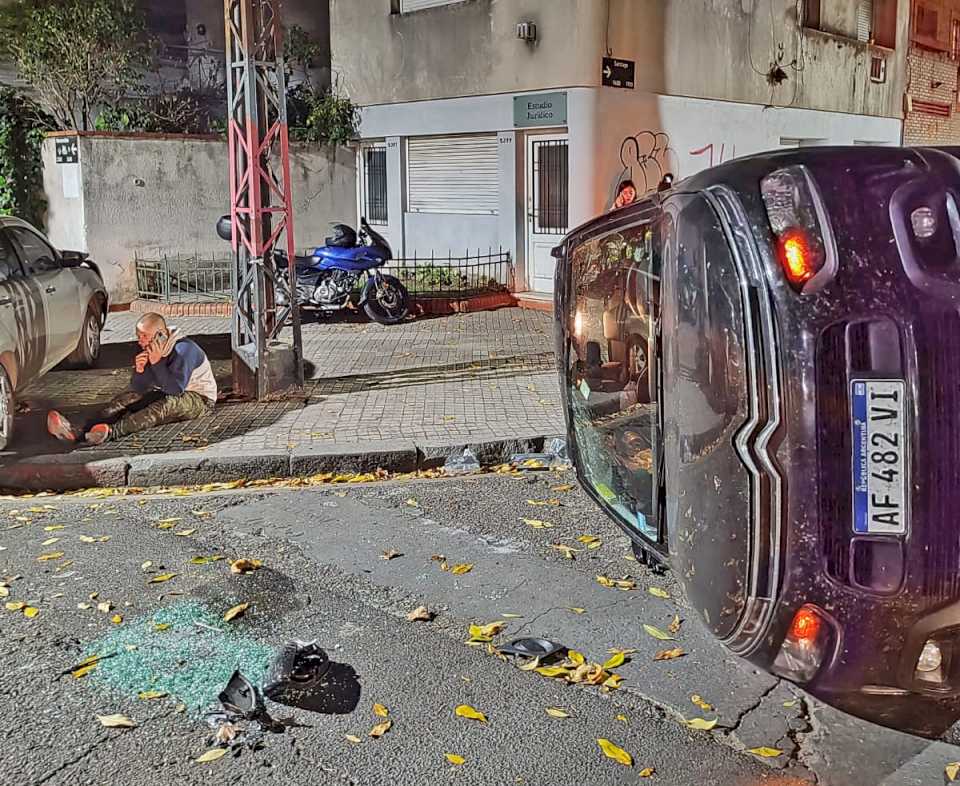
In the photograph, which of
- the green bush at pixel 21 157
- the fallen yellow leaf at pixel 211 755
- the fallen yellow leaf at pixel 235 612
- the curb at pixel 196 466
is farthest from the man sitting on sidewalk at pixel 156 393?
the green bush at pixel 21 157

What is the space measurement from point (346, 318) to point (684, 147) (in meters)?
6.23

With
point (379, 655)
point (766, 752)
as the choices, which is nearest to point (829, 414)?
point (766, 752)

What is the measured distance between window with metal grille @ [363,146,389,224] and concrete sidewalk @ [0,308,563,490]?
593cm

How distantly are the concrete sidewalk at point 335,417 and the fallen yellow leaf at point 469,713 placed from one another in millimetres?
3698

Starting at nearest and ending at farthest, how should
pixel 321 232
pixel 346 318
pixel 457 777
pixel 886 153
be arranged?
pixel 886 153 < pixel 457 777 < pixel 346 318 < pixel 321 232

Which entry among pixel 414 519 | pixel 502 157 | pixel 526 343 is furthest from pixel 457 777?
pixel 502 157

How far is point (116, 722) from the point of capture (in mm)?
3826

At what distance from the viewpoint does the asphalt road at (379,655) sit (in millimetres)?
3578

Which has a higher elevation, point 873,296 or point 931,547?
point 873,296

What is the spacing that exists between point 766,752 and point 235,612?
2.48 m

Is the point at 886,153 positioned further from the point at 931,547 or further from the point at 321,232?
the point at 321,232

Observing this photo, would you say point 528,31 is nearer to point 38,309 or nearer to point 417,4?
point 417,4

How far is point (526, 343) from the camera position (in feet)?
41.0

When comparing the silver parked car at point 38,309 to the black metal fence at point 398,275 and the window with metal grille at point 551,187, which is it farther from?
the window with metal grille at point 551,187
